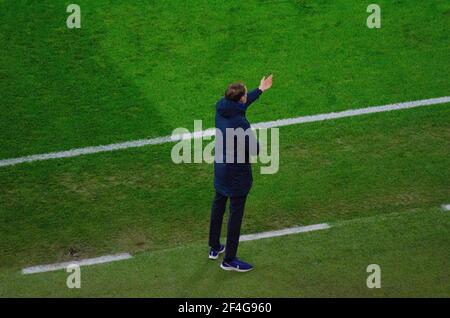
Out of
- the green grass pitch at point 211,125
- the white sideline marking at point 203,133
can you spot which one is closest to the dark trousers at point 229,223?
the green grass pitch at point 211,125

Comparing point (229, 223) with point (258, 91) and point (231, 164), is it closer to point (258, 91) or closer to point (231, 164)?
point (231, 164)

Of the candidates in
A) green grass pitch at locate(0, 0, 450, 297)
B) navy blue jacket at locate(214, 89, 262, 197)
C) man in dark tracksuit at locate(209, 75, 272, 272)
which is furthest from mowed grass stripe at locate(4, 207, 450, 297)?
navy blue jacket at locate(214, 89, 262, 197)

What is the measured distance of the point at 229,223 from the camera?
37.1ft

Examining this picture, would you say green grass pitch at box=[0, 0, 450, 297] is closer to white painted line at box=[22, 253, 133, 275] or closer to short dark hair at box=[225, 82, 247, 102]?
white painted line at box=[22, 253, 133, 275]

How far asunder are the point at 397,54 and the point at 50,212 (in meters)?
6.13

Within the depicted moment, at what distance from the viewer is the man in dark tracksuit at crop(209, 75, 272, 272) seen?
1097cm

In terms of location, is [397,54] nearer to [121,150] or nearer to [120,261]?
[121,150]

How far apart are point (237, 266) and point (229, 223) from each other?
1.52ft

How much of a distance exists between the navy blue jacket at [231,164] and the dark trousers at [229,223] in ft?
0.44

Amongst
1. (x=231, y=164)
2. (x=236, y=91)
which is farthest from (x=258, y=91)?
(x=231, y=164)

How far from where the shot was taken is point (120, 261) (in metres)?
11.7

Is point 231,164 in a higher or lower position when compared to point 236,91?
lower

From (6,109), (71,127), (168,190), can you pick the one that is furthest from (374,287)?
(6,109)

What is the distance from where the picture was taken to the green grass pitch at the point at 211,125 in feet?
37.7
